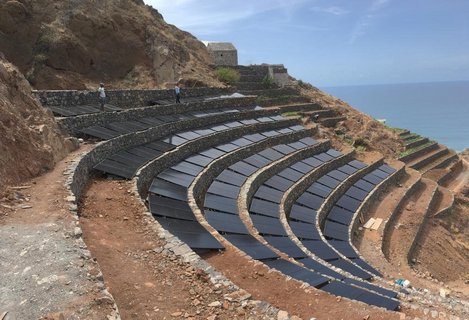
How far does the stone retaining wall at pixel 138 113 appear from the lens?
1784 centimetres

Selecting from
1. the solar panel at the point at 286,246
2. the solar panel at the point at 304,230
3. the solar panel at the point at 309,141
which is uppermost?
the solar panel at the point at 309,141

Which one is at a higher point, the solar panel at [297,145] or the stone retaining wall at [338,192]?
the solar panel at [297,145]

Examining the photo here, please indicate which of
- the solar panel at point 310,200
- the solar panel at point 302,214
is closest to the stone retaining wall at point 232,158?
the solar panel at point 310,200

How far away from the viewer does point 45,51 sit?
2764 cm

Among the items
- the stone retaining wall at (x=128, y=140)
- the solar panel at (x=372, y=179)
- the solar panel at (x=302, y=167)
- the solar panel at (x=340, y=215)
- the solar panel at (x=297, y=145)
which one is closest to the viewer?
the stone retaining wall at (x=128, y=140)

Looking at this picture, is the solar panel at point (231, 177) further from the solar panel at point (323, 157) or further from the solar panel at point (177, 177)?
the solar panel at point (323, 157)

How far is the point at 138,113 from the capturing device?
2212 cm

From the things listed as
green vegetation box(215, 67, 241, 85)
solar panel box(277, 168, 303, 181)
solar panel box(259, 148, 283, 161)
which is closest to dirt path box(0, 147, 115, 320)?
solar panel box(277, 168, 303, 181)

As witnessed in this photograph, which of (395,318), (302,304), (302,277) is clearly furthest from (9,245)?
(395,318)

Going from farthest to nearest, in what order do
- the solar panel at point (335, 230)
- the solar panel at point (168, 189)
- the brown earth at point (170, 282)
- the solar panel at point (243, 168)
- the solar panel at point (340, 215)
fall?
the solar panel at point (340, 215)
the solar panel at point (243, 168)
the solar panel at point (335, 230)
the solar panel at point (168, 189)
the brown earth at point (170, 282)

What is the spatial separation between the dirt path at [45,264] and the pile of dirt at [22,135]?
1263 mm

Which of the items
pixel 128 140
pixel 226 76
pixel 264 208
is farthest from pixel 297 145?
pixel 128 140

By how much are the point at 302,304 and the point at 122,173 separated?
9288 millimetres

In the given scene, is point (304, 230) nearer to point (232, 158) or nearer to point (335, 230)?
point (335, 230)
